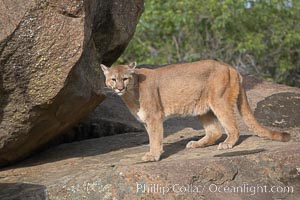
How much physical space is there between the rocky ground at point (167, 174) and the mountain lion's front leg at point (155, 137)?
0.47 feet

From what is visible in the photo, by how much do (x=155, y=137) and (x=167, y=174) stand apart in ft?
4.58

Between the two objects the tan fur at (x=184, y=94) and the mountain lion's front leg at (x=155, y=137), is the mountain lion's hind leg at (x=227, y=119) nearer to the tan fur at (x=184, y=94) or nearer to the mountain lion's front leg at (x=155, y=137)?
the tan fur at (x=184, y=94)

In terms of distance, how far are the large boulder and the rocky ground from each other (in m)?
0.66

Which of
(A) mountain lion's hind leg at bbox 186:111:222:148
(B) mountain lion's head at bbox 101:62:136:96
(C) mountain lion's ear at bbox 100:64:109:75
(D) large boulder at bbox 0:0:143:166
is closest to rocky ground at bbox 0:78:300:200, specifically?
(A) mountain lion's hind leg at bbox 186:111:222:148

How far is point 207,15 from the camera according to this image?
69.3 ft

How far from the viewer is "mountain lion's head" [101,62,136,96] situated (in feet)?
31.4

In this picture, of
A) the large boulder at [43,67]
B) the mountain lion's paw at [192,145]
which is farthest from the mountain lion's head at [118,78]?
the mountain lion's paw at [192,145]

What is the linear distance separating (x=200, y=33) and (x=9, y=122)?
540 inches

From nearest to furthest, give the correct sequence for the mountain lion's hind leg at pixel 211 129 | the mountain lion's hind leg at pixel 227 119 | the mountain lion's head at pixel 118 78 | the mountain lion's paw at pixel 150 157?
the mountain lion's paw at pixel 150 157 < the mountain lion's head at pixel 118 78 < the mountain lion's hind leg at pixel 227 119 < the mountain lion's hind leg at pixel 211 129

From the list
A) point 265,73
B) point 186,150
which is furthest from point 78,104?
point 265,73

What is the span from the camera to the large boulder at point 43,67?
844cm

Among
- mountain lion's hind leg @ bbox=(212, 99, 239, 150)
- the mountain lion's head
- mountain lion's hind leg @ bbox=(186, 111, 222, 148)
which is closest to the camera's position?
the mountain lion's head

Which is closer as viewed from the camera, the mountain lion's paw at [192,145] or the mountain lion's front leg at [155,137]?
the mountain lion's front leg at [155,137]

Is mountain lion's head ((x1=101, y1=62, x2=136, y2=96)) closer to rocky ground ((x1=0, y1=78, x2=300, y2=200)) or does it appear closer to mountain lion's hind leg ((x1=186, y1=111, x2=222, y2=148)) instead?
rocky ground ((x1=0, y1=78, x2=300, y2=200))
